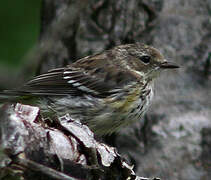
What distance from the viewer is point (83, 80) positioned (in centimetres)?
537

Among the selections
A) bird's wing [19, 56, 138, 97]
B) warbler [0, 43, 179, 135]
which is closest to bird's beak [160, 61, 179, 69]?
warbler [0, 43, 179, 135]

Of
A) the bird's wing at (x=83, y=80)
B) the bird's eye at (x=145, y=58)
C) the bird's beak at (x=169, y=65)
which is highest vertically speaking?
the bird's beak at (x=169, y=65)

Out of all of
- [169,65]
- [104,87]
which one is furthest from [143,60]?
[104,87]

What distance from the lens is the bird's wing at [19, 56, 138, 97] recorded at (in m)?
5.12

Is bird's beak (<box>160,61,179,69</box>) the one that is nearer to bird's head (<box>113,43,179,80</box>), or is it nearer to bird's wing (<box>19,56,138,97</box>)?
bird's head (<box>113,43,179,80</box>)

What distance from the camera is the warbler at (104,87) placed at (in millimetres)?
4871

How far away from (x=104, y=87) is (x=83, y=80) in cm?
30

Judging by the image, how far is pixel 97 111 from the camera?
16.0 ft

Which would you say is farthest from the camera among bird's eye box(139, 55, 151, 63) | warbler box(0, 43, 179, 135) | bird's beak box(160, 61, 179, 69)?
bird's eye box(139, 55, 151, 63)

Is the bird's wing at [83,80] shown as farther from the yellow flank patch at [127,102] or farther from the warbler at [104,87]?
the yellow flank patch at [127,102]

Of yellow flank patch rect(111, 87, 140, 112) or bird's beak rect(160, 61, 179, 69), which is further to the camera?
bird's beak rect(160, 61, 179, 69)

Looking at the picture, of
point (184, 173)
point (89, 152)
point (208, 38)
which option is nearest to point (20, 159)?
point (89, 152)

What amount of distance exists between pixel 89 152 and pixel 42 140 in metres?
0.40

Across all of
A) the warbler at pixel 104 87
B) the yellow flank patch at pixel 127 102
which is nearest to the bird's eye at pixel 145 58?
the warbler at pixel 104 87
